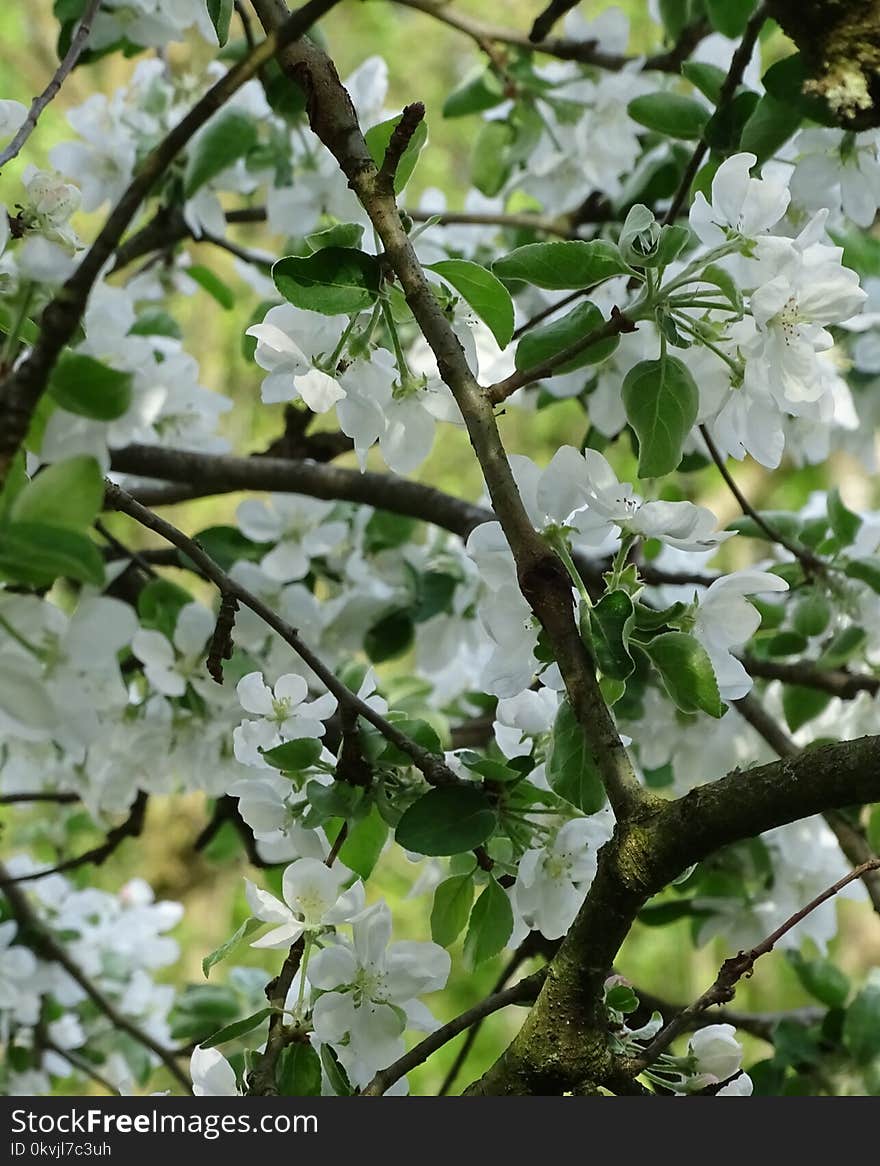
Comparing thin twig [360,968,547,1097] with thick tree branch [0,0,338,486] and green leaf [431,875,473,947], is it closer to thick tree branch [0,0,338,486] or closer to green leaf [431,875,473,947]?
green leaf [431,875,473,947]

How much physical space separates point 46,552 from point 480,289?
0.89 feet

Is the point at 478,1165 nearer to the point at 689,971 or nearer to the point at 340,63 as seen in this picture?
the point at 689,971

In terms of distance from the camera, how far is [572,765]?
543 mm

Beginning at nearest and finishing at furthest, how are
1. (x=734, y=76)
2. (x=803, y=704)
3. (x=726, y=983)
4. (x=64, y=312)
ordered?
(x=64, y=312) < (x=726, y=983) < (x=734, y=76) < (x=803, y=704)

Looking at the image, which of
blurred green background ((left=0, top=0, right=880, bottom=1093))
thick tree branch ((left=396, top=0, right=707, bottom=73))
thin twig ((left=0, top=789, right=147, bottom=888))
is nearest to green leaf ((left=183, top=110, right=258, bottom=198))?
thick tree branch ((left=396, top=0, right=707, bottom=73))

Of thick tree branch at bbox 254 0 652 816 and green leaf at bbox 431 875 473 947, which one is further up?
thick tree branch at bbox 254 0 652 816

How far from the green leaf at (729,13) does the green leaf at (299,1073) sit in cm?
61

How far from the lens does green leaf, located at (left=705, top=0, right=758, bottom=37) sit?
781 millimetres

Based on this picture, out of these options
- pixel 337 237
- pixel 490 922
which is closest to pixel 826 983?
pixel 490 922

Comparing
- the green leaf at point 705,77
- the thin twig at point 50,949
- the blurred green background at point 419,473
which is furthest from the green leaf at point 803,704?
the blurred green background at point 419,473

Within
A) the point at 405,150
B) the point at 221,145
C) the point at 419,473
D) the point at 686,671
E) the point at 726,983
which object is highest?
the point at 419,473

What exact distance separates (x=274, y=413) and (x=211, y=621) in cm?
295

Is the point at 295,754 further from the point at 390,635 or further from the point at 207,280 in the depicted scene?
the point at 207,280

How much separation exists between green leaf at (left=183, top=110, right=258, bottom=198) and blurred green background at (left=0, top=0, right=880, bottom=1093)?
167 centimetres
